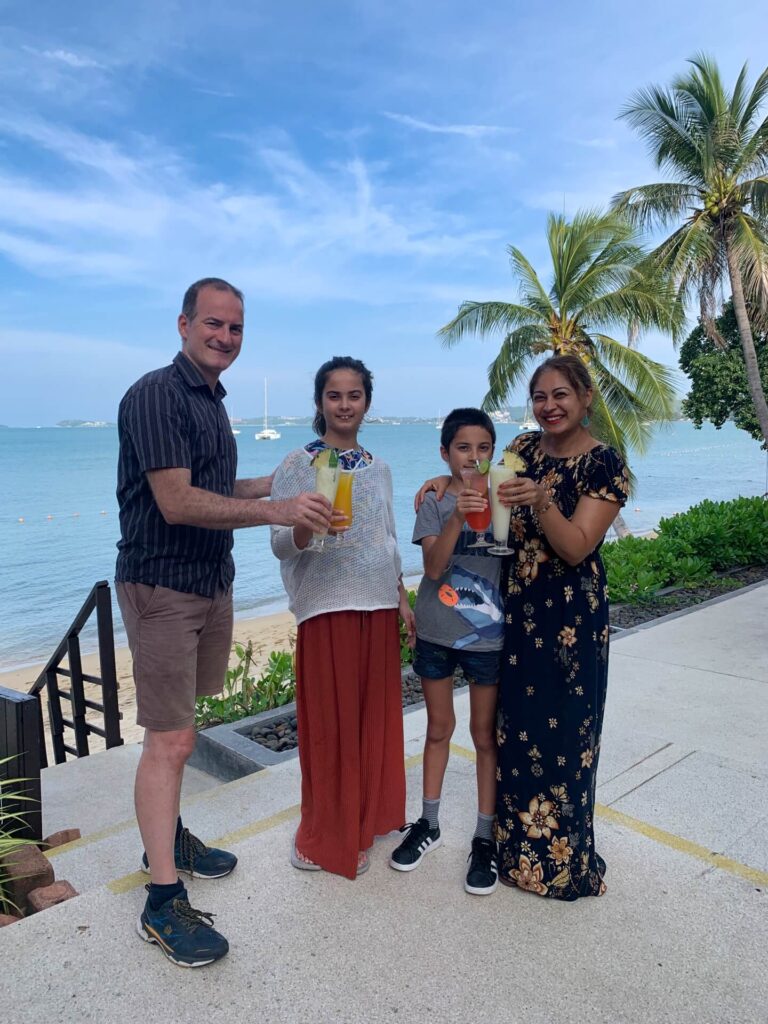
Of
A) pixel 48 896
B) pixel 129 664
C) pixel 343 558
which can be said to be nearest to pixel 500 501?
pixel 343 558

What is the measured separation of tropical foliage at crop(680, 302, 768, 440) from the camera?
15656mm

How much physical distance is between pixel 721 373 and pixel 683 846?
14.8 metres

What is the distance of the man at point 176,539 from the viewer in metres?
2.29

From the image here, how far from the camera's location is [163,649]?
2.42 meters

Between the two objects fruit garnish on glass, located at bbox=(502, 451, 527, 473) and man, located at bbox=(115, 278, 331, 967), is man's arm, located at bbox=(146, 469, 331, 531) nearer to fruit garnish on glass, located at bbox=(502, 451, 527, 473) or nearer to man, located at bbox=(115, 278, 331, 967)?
man, located at bbox=(115, 278, 331, 967)

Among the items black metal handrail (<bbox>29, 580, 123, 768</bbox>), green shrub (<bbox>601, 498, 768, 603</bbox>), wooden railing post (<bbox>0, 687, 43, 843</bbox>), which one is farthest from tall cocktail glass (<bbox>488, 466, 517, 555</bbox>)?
green shrub (<bbox>601, 498, 768, 603</bbox>)

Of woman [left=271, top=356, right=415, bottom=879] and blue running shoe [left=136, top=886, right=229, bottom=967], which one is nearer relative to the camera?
blue running shoe [left=136, top=886, right=229, bottom=967]

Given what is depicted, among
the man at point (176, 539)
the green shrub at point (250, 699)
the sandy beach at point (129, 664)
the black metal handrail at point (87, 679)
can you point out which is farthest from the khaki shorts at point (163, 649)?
the sandy beach at point (129, 664)

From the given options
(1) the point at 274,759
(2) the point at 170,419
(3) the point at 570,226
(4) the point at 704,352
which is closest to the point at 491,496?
(2) the point at 170,419

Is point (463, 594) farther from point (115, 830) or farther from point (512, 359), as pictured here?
point (512, 359)

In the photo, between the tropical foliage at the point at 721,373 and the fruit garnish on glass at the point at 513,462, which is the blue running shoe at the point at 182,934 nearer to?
the fruit garnish on glass at the point at 513,462

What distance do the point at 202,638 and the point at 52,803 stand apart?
270cm

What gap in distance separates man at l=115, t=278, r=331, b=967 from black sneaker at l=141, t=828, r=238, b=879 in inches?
11.9

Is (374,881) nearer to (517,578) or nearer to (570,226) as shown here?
(517,578)
